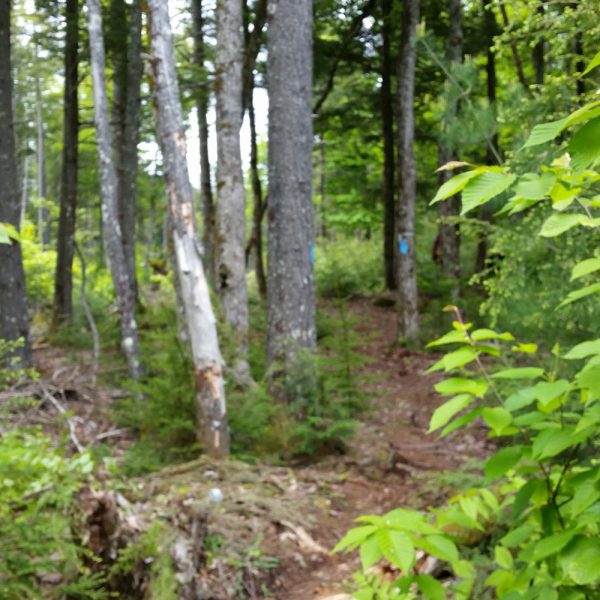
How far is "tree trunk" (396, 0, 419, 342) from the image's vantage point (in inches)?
493

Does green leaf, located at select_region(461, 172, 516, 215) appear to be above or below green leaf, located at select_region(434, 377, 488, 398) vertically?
above

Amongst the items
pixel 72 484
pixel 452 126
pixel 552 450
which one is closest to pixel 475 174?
pixel 552 450

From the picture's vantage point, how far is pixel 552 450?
5.65 ft

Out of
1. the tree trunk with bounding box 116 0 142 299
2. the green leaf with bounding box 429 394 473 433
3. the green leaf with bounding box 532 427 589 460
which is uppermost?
the tree trunk with bounding box 116 0 142 299

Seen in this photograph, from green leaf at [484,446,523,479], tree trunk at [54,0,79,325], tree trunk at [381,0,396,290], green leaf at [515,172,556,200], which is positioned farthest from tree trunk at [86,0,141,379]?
green leaf at [515,172,556,200]

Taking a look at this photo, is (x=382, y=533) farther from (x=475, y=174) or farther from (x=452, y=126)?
(x=452, y=126)

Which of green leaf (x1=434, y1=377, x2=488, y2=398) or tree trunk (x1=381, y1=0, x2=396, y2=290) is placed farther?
tree trunk (x1=381, y1=0, x2=396, y2=290)

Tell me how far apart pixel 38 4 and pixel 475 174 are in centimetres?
1440

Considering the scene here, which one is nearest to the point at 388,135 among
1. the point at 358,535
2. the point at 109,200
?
the point at 109,200

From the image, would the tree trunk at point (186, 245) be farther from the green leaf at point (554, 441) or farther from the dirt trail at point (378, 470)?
the green leaf at point (554, 441)

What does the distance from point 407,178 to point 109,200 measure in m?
5.50

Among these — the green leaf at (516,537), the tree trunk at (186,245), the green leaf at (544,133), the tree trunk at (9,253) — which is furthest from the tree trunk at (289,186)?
the green leaf at (544,133)

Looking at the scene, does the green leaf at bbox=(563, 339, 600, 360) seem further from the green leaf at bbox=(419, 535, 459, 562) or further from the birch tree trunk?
the birch tree trunk

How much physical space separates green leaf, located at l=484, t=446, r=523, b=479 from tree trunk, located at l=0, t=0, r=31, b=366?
9212 millimetres
